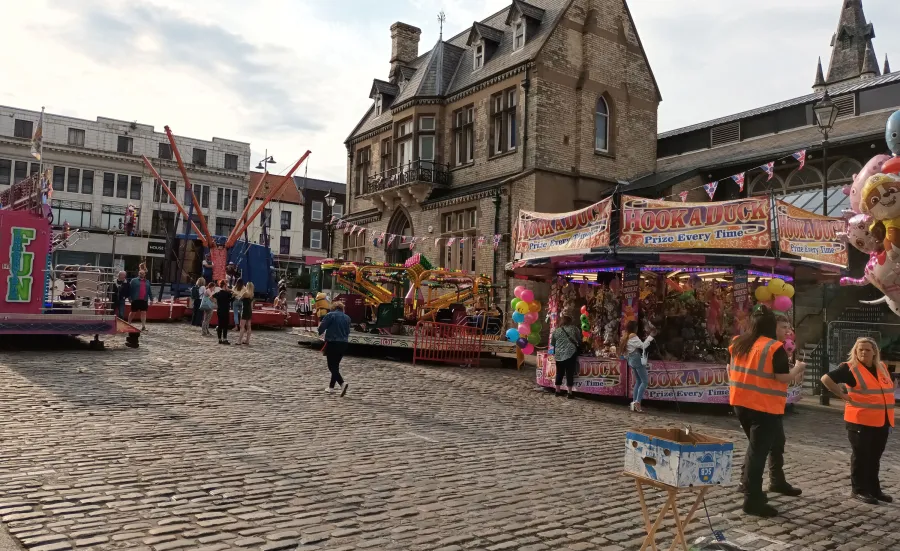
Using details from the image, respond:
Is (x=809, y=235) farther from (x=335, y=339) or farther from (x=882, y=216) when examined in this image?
(x=335, y=339)

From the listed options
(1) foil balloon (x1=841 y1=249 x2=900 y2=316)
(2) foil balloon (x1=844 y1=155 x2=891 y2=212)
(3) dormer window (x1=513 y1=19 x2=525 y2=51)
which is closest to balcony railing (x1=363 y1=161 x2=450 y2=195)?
(3) dormer window (x1=513 y1=19 x2=525 y2=51)

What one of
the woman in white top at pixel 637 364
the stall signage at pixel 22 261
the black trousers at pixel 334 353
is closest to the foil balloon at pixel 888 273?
the woman in white top at pixel 637 364

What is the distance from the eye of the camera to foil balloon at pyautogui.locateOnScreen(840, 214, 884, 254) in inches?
324

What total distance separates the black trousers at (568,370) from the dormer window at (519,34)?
15.5 metres

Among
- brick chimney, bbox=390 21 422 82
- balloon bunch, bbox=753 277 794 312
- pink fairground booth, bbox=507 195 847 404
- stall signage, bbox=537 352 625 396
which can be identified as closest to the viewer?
pink fairground booth, bbox=507 195 847 404

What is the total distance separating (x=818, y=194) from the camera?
21328mm

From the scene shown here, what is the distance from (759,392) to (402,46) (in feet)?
105

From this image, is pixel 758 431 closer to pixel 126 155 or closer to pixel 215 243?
pixel 215 243

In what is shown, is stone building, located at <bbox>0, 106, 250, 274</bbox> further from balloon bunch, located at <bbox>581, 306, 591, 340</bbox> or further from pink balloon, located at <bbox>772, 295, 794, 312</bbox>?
pink balloon, located at <bbox>772, 295, 794, 312</bbox>

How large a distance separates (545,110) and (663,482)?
20801mm

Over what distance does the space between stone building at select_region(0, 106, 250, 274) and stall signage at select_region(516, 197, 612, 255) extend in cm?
4250

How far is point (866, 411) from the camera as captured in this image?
6.71 m

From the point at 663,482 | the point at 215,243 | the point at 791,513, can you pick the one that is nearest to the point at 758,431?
the point at 791,513

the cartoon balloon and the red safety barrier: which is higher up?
the cartoon balloon
